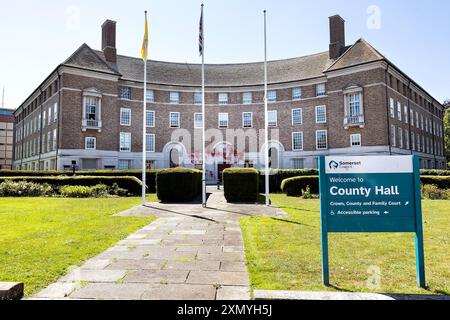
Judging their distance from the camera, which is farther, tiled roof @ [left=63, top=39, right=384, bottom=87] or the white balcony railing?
tiled roof @ [left=63, top=39, right=384, bottom=87]

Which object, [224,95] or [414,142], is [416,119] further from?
[224,95]

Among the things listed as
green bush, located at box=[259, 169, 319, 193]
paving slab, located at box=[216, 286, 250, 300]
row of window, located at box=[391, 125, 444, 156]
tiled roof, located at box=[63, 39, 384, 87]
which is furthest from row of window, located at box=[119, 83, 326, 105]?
paving slab, located at box=[216, 286, 250, 300]

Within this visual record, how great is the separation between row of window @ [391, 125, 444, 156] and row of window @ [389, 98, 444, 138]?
56.5 inches

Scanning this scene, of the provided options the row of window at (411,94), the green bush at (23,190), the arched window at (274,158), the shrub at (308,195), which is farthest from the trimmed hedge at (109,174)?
the row of window at (411,94)

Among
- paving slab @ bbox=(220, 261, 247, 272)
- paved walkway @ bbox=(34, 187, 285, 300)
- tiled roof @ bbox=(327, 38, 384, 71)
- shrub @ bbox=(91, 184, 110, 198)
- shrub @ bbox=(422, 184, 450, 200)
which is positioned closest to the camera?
paved walkway @ bbox=(34, 187, 285, 300)

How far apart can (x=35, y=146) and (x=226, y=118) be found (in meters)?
28.2

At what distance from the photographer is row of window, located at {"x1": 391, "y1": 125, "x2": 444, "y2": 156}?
128 feet

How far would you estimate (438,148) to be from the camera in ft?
184

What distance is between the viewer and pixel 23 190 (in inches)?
765

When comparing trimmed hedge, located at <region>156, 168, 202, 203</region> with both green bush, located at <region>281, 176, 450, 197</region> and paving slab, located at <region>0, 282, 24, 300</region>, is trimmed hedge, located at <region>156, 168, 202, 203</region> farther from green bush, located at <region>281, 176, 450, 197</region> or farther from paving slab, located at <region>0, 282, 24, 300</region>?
paving slab, located at <region>0, 282, 24, 300</region>

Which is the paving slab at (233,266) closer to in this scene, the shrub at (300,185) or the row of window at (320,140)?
the shrub at (300,185)

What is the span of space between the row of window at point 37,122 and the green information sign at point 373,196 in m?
40.1

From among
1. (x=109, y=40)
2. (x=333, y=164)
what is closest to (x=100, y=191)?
(x=333, y=164)
